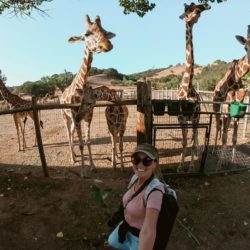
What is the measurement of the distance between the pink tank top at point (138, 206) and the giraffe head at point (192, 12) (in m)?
5.01

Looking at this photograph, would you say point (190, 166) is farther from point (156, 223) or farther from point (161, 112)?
point (156, 223)

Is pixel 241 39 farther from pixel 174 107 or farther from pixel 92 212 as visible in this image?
pixel 92 212

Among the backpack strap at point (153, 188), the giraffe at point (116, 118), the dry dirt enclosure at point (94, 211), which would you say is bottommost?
the dry dirt enclosure at point (94, 211)

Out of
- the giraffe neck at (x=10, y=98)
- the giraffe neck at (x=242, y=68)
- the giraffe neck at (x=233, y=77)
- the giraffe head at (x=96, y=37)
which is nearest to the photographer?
the giraffe head at (x=96, y=37)

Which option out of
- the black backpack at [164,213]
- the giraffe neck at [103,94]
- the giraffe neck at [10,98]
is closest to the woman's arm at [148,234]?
the black backpack at [164,213]

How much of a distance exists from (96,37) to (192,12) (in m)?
2.24

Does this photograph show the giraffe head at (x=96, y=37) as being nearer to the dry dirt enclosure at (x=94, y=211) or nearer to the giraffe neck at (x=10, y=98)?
the dry dirt enclosure at (x=94, y=211)

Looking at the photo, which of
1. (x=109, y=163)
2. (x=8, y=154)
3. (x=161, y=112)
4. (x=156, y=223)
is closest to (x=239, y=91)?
(x=161, y=112)

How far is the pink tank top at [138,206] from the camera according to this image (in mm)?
2266

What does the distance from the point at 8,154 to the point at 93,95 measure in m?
4.50

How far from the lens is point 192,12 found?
20.8ft

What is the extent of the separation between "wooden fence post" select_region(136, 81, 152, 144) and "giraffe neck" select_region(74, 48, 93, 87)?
1.94 meters

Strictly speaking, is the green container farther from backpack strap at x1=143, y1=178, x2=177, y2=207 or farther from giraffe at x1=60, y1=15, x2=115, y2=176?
backpack strap at x1=143, y1=178, x2=177, y2=207

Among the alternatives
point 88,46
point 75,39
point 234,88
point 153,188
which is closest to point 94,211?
point 153,188
